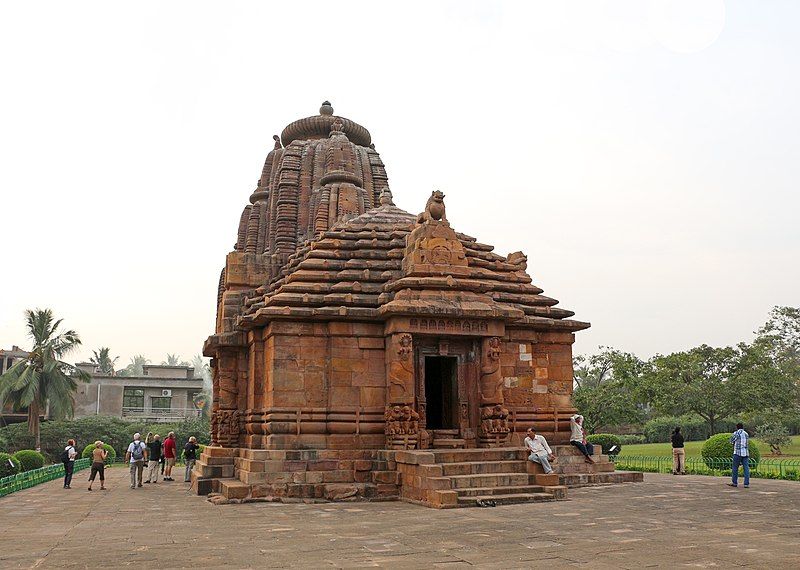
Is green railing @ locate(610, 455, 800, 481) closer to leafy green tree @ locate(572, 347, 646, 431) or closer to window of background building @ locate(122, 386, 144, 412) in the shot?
leafy green tree @ locate(572, 347, 646, 431)

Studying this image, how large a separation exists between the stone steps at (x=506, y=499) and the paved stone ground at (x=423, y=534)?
43 centimetres

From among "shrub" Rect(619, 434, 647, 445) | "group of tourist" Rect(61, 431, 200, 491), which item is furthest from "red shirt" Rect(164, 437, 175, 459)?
"shrub" Rect(619, 434, 647, 445)

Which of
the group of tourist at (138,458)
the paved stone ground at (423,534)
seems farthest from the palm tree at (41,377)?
the paved stone ground at (423,534)

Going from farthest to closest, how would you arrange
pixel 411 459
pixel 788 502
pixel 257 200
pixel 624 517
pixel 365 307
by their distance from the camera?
pixel 257 200 < pixel 365 307 < pixel 411 459 < pixel 788 502 < pixel 624 517

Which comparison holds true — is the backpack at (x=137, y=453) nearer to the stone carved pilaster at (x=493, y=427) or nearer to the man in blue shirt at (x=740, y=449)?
the stone carved pilaster at (x=493, y=427)

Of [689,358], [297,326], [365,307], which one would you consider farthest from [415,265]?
[689,358]

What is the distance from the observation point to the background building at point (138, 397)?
161ft

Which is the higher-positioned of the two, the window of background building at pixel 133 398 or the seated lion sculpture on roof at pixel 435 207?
the seated lion sculpture on roof at pixel 435 207

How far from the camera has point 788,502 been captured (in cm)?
1241

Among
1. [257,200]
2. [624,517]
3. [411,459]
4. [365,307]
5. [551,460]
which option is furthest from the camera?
[257,200]

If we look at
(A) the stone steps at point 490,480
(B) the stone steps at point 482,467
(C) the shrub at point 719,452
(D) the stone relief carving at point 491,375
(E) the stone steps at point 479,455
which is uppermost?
A: (D) the stone relief carving at point 491,375

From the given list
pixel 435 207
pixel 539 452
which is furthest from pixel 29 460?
pixel 539 452

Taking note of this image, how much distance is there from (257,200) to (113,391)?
27.6m

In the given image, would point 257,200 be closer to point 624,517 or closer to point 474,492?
point 474,492
